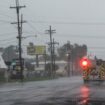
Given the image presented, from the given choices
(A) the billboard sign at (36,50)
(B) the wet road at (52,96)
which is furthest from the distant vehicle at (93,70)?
(A) the billboard sign at (36,50)

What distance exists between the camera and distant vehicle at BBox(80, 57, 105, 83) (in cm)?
4153

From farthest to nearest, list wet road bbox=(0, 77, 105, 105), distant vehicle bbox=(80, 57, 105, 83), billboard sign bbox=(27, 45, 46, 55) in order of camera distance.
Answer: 1. billboard sign bbox=(27, 45, 46, 55)
2. distant vehicle bbox=(80, 57, 105, 83)
3. wet road bbox=(0, 77, 105, 105)

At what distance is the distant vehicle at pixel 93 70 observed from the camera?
41.5 metres

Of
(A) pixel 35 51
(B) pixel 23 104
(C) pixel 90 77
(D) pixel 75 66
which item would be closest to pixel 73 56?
(D) pixel 75 66

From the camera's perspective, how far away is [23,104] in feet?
60.5

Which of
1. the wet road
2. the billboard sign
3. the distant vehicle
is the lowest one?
the wet road

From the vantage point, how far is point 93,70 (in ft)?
136

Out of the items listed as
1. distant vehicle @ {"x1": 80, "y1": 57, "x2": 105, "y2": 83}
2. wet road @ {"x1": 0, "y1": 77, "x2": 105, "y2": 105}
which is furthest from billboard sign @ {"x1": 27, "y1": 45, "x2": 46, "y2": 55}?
wet road @ {"x1": 0, "y1": 77, "x2": 105, "y2": 105}

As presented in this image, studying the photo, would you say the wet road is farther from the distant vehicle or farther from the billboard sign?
the billboard sign

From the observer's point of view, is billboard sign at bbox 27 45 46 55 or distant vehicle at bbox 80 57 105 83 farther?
billboard sign at bbox 27 45 46 55

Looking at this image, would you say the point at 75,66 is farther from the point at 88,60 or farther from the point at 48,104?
the point at 48,104

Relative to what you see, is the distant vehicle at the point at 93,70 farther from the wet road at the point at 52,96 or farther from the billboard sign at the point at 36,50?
the billboard sign at the point at 36,50

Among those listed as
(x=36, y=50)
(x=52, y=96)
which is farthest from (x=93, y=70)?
(x=36, y=50)

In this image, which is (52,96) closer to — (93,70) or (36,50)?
(93,70)
